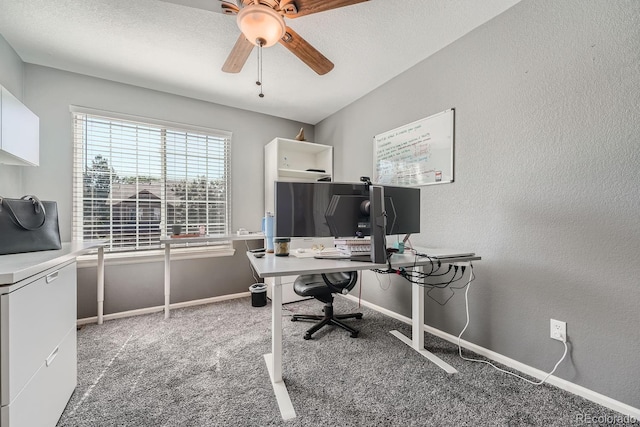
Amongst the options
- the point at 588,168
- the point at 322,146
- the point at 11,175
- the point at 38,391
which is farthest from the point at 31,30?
the point at 588,168

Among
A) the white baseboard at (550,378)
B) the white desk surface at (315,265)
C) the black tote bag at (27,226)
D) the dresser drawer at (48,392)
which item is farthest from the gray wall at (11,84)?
the white baseboard at (550,378)

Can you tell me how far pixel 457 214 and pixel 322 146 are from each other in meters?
2.03

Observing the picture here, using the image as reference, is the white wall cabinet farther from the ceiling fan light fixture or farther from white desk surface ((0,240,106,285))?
the ceiling fan light fixture

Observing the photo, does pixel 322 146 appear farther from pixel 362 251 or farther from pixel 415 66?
pixel 362 251

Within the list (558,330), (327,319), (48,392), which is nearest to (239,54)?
(48,392)

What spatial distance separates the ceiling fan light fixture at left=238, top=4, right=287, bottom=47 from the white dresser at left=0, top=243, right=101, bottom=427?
1.48 m

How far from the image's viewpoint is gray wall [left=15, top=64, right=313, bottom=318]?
228cm

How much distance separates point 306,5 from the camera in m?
1.29

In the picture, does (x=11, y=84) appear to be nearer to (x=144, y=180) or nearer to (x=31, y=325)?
(x=144, y=180)

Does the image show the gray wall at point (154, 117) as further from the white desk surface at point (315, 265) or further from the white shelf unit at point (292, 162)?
the white desk surface at point (315, 265)

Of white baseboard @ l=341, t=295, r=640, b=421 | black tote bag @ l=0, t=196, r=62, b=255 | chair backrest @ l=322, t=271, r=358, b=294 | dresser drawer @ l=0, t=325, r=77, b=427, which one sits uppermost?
black tote bag @ l=0, t=196, r=62, b=255

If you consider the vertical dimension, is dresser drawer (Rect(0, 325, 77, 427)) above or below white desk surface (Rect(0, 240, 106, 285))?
below

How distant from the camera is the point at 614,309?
50.5 inches

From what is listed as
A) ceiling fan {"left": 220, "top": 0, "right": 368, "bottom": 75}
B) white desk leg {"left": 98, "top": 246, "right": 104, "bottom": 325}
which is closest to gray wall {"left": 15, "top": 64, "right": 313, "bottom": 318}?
white desk leg {"left": 98, "top": 246, "right": 104, "bottom": 325}
